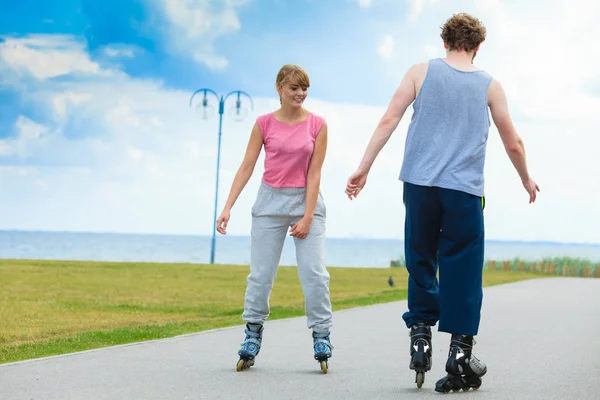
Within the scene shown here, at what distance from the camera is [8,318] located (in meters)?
12.2

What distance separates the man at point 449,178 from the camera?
5.36m

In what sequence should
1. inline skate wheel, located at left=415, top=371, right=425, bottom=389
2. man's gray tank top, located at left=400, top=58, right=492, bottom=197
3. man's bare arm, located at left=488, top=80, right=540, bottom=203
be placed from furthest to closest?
inline skate wheel, located at left=415, top=371, right=425, bottom=389 → man's bare arm, located at left=488, top=80, right=540, bottom=203 → man's gray tank top, located at left=400, top=58, right=492, bottom=197

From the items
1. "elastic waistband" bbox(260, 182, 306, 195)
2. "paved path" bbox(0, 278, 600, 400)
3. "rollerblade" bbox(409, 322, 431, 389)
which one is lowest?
"paved path" bbox(0, 278, 600, 400)

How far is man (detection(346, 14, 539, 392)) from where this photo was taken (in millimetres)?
5355

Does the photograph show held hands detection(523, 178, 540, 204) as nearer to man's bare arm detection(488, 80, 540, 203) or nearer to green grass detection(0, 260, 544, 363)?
man's bare arm detection(488, 80, 540, 203)

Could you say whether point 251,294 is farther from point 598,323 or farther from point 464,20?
point 598,323

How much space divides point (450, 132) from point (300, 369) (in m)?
2.07

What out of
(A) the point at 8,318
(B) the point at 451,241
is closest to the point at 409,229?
(B) the point at 451,241

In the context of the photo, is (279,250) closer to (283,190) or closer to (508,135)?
(283,190)

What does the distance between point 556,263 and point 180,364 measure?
107ft

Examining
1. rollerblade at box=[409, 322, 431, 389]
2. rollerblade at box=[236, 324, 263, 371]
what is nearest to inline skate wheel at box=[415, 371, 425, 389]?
rollerblade at box=[409, 322, 431, 389]

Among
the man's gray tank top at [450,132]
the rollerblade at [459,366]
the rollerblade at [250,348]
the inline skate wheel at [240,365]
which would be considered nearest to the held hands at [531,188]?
the man's gray tank top at [450,132]

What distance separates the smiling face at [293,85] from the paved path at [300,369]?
1.81 meters

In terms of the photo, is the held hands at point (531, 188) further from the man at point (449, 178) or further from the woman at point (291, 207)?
the woman at point (291, 207)
